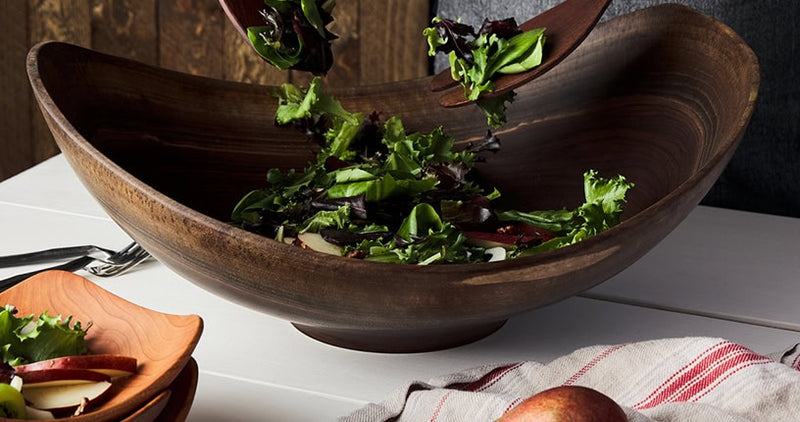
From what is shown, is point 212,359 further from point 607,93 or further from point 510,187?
point 607,93

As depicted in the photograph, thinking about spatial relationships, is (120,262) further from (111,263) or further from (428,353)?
(428,353)

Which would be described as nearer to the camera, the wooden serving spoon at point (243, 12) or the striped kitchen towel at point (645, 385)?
the striped kitchen towel at point (645, 385)

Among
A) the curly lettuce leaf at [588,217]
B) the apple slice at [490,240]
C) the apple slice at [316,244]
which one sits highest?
the curly lettuce leaf at [588,217]

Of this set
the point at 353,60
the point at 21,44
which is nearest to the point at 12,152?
the point at 21,44

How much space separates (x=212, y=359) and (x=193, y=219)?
8.4 inches

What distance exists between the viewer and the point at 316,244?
98 cm

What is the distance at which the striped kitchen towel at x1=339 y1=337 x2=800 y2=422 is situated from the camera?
84cm

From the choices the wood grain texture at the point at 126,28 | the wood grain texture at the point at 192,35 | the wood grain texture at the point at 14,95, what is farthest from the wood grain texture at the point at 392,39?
the wood grain texture at the point at 14,95

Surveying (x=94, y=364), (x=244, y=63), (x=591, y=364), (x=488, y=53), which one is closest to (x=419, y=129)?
(x=488, y=53)

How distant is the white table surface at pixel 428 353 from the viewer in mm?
913

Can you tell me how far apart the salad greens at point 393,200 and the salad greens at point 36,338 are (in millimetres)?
256

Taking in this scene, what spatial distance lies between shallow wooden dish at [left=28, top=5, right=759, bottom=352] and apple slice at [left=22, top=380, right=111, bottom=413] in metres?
0.14

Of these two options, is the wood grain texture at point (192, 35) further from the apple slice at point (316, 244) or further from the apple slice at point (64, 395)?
the apple slice at point (64, 395)

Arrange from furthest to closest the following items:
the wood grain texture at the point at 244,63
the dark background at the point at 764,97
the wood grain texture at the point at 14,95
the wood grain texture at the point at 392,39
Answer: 1. the wood grain texture at the point at 14,95
2. the wood grain texture at the point at 244,63
3. the wood grain texture at the point at 392,39
4. the dark background at the point at 764,97
